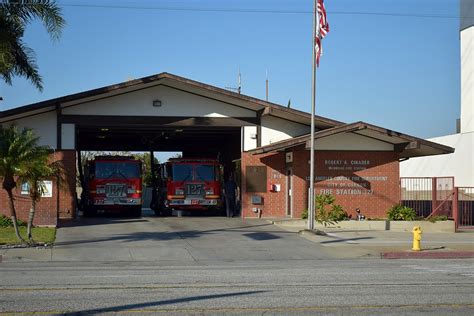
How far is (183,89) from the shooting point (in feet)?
95.8

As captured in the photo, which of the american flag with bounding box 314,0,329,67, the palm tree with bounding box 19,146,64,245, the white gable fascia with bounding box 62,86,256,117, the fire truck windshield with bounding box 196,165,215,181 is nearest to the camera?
the palm tree with bounding box 19,146,64,245

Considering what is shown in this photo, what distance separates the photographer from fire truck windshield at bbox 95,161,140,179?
98.7 feet

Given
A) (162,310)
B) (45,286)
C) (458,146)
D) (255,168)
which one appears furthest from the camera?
(458,146)

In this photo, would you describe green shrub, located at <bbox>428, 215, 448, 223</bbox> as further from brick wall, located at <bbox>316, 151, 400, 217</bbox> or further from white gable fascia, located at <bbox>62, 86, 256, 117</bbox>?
white gable fascia, located at <bbox>62, 86, 256, 117</bbox>

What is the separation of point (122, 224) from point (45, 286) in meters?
15.4

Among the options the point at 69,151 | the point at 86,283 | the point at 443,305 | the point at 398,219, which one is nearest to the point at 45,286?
the point at 86,283

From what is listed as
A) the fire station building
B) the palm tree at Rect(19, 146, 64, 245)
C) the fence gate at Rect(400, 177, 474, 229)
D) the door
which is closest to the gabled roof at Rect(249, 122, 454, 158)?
the fire station building

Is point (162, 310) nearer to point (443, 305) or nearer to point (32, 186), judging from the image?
point (443, 305)

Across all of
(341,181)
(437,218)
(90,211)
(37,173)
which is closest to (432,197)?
(437,218)

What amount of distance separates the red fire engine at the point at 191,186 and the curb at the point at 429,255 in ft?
41.8

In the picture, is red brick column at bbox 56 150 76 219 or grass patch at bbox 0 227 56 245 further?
red brick column at bbox 56 150 76 219

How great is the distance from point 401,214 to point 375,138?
12.2 ft

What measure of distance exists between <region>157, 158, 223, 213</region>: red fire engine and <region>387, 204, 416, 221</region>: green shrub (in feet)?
25.9

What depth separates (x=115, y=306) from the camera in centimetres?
965
